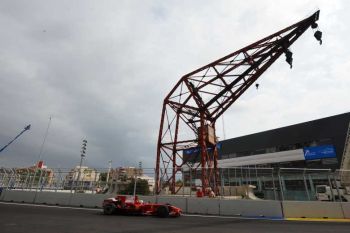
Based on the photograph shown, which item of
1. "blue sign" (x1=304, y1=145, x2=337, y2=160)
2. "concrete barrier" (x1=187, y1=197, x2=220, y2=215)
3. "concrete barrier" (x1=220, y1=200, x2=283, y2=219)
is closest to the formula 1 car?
"concrete barrier" (x1=187, y1=197, x2=220, y2=215)

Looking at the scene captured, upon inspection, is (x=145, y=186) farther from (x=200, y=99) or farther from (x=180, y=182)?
(x=200, y=99)

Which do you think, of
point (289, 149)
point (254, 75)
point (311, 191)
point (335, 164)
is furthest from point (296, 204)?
point (289, 149)

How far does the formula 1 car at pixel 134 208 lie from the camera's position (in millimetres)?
12438

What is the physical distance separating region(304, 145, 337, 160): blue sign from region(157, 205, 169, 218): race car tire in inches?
1773

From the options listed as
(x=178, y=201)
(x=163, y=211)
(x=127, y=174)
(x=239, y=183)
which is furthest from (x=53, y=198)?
(x=239, y=183)

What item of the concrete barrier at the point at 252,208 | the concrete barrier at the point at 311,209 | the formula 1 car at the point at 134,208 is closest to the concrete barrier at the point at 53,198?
the formula 1 car at the point at 134,208

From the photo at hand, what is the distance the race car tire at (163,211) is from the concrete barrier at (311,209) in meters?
6.98

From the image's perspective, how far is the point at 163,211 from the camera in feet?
40.1

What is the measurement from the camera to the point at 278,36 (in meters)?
22.5

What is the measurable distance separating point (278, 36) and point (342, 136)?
33.3 meters

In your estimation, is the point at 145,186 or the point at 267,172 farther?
the point at 145,186

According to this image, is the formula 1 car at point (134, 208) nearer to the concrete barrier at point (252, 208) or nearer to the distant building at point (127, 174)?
the concrete barrier at point (252, 208)

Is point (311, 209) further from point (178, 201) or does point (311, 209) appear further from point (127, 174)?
point (127, 174)

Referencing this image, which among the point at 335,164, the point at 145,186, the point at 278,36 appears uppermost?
the point at 278,36
